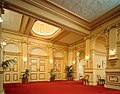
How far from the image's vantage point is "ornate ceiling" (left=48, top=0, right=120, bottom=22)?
7195 mm

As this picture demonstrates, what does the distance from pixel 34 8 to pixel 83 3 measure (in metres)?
2.58

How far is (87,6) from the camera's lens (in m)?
7.68

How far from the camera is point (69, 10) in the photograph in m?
8.04

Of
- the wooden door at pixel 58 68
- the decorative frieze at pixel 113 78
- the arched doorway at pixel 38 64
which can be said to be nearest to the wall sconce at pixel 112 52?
the decorative frieze at pixel 113 78

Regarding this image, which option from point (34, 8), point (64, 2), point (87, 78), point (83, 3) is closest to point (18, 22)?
point (34, 8)

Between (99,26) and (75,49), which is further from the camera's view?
(75,49)

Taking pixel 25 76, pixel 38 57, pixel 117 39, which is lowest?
pixel 25 76

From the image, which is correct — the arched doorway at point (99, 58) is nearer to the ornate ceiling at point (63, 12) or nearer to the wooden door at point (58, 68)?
the ornate ceiling at point (63, 12)

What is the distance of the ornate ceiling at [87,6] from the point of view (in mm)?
7195

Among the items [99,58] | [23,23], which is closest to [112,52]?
[99,58]

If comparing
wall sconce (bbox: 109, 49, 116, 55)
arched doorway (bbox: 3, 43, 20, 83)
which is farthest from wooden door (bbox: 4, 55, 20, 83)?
wall sconce (bbox: 109, 49, 116, 55)

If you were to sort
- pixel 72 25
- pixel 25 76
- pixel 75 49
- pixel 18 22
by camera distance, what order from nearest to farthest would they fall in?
pixel 72 25 → pixel 18 22 → pixel 25 76 → pixel 75 49

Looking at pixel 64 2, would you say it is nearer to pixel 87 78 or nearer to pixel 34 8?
pixel 34 8

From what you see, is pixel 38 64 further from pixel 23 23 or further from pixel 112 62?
pixel 112 62
